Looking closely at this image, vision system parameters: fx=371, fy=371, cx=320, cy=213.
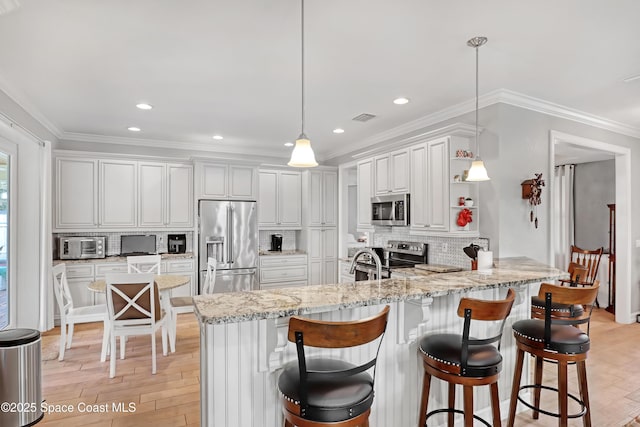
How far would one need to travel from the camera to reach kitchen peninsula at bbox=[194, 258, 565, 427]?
66.8 inches

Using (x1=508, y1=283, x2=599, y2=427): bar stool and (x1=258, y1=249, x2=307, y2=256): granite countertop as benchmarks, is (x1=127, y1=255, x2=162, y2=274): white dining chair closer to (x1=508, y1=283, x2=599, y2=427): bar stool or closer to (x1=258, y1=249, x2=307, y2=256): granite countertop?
(x1=258, y1=249, x2=307, y2=256): granite countertop

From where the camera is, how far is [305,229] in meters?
6.74

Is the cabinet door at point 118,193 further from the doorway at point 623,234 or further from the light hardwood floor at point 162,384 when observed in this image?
the doorway at point 623,234

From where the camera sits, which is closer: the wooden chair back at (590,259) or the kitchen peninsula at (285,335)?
the kitchen peninsula at (285,335)

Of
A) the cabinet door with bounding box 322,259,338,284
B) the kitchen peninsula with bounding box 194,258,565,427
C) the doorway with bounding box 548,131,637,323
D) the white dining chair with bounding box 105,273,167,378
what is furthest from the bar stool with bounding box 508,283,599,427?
the cabinet door with bounding box 322,259,338,284

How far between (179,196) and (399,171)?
11.4 feet

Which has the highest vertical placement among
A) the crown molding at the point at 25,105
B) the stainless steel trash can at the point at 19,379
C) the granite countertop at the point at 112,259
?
the crown molding at the point at 25,105

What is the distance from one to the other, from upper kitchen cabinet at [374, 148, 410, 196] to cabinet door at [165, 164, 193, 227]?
3.00m

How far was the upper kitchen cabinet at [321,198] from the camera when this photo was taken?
667 centimetres

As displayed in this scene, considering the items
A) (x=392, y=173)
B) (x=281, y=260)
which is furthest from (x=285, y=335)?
(x=281, y=260)

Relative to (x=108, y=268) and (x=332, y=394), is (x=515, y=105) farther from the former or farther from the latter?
(x=108, y=268)

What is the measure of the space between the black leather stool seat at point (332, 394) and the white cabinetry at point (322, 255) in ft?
16.3

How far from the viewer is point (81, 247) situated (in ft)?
17.5

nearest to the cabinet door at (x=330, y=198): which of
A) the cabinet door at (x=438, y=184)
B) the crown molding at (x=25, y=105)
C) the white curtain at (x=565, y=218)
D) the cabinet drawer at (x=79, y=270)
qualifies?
the cabinet door at (x=438, y=184)
